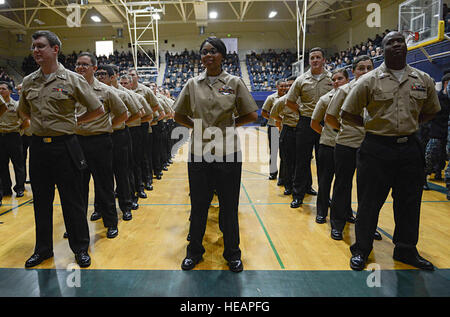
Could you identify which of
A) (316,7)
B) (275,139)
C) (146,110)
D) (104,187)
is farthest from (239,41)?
(104,187)

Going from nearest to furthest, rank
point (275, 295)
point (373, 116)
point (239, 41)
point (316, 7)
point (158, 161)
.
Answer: point (275, 295) < point (373, 116) < point (158, 161) < point (316, 7) < point (239, 41)

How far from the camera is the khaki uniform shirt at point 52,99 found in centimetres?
249

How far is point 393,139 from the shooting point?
242 centimetres

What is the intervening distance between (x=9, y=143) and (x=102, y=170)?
2.85 meters

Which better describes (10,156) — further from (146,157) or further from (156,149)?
(156,149)

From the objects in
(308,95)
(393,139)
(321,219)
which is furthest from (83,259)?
(308,95)

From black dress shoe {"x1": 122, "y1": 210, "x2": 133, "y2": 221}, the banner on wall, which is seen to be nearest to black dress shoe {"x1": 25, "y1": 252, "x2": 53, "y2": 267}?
black dress shoe {"x1": 122, "y1": 210, "x2": 133, "y2": 221}

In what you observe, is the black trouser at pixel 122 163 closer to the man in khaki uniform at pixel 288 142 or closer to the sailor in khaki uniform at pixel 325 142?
the sailor in khaki uniform at pixel 325 142

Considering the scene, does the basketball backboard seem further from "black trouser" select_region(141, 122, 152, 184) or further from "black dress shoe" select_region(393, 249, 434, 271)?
"black trouser" select_region(141, 122, 152, 184)

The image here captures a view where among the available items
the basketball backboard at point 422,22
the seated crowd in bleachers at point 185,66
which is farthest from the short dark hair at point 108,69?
the seated crowd in bleachers at point 185,66

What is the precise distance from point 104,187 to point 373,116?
282cm

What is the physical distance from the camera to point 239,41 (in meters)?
24.8

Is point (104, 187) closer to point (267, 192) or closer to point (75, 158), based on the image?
point (75, 158)

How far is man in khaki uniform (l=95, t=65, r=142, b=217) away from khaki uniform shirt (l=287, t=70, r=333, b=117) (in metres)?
2.12
